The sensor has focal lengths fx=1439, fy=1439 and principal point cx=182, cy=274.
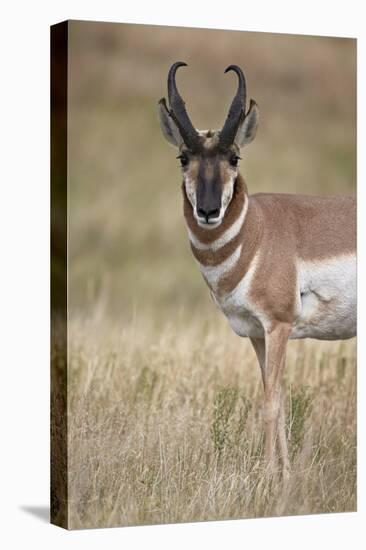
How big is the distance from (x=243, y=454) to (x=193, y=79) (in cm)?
659

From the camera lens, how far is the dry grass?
1201cm

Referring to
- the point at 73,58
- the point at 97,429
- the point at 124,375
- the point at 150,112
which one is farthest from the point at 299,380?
the point at 150,112

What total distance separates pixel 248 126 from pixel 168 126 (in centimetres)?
69

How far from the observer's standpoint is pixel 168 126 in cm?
1234

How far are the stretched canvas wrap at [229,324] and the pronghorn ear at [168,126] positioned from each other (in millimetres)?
14

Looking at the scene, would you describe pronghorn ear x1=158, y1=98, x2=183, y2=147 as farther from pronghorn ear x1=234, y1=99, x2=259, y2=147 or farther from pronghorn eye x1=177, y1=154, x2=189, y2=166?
pronghorn ear x1=234, y1=99, x2=259, y2=147

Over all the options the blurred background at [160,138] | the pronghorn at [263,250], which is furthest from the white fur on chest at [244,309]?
the blurred background at [160,138]

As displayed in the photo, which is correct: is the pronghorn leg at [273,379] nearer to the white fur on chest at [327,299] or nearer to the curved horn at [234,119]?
the white fur on chest at [327,299]

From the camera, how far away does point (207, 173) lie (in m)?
12.0

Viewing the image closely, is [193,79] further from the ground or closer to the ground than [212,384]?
further from the ground

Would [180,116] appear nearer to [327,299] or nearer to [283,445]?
[327,299]

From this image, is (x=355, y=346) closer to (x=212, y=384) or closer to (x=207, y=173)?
(x=212, y=384)

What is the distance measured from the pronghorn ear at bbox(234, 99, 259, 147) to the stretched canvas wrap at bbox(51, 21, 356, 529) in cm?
2

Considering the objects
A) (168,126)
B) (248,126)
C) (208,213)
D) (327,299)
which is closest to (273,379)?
(327,299)
